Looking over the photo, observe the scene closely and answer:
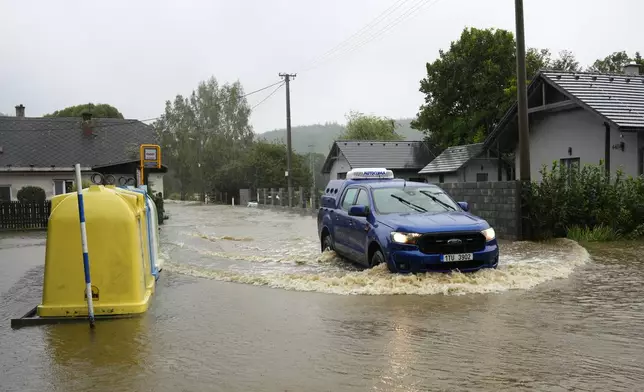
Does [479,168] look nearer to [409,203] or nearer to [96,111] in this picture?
[409,203]

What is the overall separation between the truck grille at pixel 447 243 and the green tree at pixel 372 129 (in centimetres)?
6285

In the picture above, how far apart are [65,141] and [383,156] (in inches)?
877

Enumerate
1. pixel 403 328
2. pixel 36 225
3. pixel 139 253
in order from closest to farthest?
pixel 403 328
pixel 139 253
pixel 36 225

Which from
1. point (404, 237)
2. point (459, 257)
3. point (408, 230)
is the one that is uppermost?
point (408, 230)

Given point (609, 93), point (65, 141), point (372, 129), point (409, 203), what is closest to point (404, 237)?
point (409, 203)

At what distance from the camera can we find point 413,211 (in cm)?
1007

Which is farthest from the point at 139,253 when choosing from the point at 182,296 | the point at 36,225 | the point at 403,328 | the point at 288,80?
the point at 288,80

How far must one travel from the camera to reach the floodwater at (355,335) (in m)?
4.87

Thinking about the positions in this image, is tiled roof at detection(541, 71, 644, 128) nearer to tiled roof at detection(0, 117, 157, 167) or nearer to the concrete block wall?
the concrete block wall

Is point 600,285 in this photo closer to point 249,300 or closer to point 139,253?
point 249,300

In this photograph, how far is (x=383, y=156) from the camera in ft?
146

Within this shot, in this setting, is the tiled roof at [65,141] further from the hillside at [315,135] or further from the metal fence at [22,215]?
the hillside at [315,135]

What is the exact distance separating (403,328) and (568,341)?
5.40ft

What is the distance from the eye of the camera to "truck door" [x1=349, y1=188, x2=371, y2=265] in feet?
Result: 32.7
